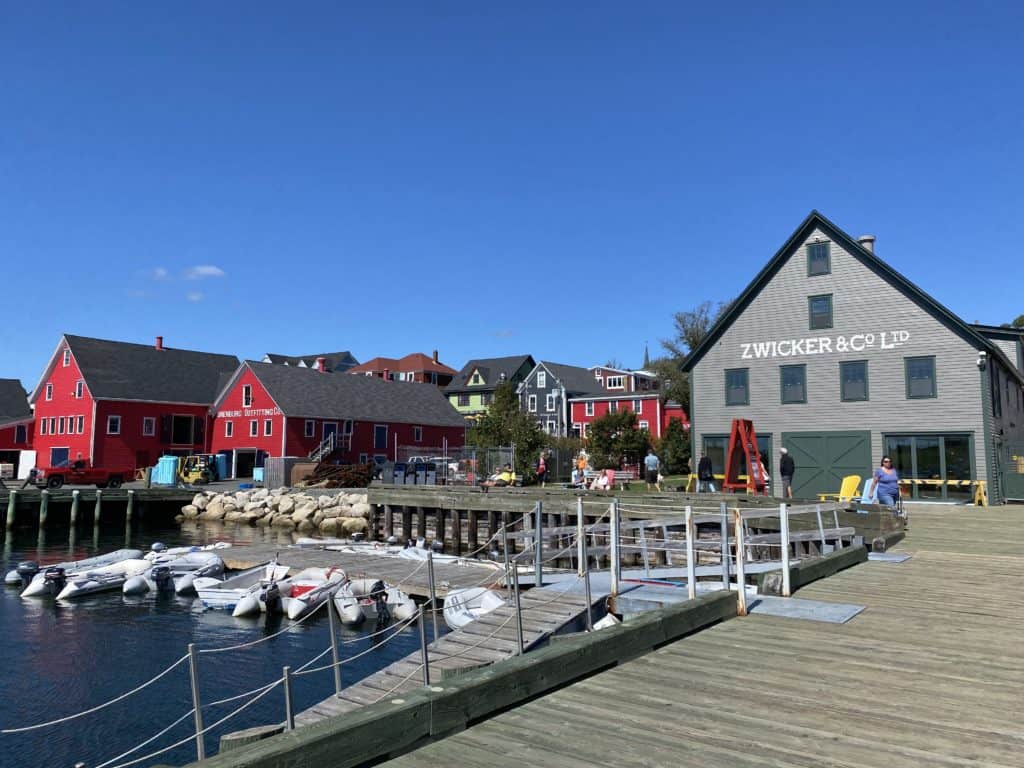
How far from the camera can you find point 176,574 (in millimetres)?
20094

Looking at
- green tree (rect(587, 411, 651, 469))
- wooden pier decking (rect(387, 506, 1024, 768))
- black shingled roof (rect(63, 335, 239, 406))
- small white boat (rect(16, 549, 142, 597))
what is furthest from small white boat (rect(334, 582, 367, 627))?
black shingled roof (rect(63, 335, 239, 406))

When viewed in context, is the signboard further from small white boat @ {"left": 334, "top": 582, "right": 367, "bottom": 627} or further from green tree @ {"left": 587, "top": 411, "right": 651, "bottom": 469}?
green tree @ {"left": 587, "top": 411, "right": 651, "bottom": 469}

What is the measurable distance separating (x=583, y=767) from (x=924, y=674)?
12.0 ft

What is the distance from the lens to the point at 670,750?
14.5 feet

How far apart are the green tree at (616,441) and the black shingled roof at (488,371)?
A: 2850cm

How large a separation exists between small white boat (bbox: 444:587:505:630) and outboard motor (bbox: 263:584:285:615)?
470 cm

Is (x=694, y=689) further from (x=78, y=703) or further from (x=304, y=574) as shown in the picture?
(x=304, y=574)

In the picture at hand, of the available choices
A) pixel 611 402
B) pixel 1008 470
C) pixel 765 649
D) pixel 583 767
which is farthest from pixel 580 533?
pixel 611 402

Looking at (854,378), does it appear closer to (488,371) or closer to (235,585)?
(235,585)

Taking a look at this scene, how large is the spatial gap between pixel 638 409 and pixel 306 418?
31545 millimetres

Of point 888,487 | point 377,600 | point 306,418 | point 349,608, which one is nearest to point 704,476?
point 888,487

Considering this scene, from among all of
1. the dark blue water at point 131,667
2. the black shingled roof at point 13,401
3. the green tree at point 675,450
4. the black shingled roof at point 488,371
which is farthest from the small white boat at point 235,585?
the black shingled roof at point 488,371

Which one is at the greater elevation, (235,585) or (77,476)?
(77,476)

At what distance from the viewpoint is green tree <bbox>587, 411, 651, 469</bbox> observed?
182ft
